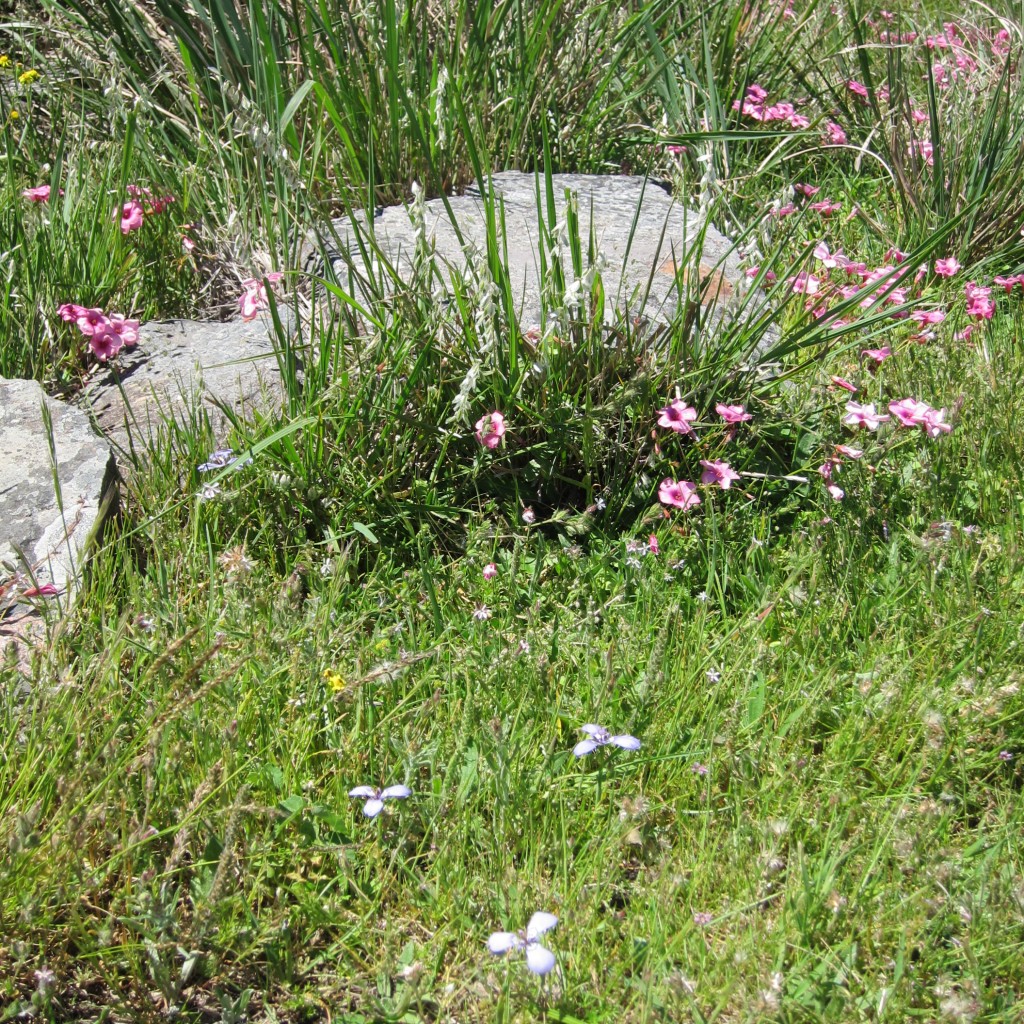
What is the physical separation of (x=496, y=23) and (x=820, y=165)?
150 centimetres

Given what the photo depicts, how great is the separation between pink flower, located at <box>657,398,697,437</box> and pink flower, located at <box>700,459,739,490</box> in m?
0.09

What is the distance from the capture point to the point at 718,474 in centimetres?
247

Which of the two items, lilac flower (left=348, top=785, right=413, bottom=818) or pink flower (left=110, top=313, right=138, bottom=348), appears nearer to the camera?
lilac flower (left=348, top=785, right=413, bottom=818)

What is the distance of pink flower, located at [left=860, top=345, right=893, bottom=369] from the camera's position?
285 centimetres

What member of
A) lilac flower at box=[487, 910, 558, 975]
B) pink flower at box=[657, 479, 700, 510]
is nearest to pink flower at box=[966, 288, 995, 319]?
pink flower at box=[657, 479, 700, 510]

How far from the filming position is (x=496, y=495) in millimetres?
2568

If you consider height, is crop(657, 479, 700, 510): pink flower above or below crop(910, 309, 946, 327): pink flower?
below

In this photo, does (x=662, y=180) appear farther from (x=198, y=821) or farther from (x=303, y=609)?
(x=198, y=821)

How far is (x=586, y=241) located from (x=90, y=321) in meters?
1.44

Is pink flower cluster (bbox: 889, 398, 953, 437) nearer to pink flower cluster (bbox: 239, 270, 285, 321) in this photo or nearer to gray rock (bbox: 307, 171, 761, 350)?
gray rock (bbox: 307, 171, 761, 350)

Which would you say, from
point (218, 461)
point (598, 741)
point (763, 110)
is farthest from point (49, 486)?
point (763, 110)

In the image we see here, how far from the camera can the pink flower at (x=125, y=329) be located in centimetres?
280

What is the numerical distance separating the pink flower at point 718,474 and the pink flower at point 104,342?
5.13ft

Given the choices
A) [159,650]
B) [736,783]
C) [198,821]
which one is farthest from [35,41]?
[736,783]
